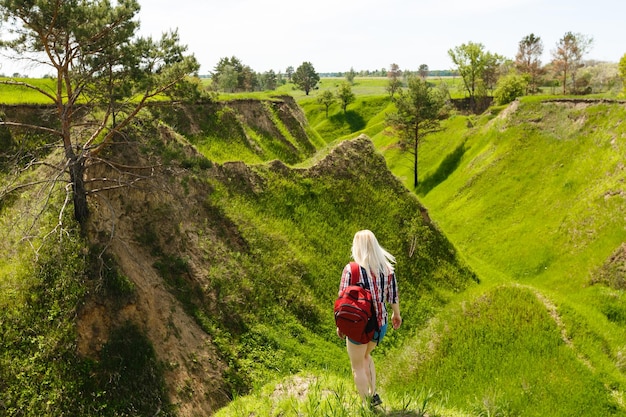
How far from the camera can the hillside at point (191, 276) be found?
12031mm

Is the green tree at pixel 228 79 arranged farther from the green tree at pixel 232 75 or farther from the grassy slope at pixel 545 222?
the grassy slope at pixel 545 222

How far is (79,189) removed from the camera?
14180 millimetres

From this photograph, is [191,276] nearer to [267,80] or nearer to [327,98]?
[327,98]

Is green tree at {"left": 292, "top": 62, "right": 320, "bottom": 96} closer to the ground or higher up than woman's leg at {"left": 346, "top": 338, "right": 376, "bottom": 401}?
higher up

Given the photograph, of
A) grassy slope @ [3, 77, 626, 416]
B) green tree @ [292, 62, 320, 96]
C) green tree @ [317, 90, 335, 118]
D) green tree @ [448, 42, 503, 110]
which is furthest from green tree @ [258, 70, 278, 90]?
grassy slope @ [3, 77, 626, 416]

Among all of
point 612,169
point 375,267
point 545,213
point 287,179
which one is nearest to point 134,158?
point 287,179

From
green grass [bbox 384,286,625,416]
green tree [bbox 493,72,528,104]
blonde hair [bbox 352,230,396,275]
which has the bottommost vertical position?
green grass [bbox 384,286,625,416]

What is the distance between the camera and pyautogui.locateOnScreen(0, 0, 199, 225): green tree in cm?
1200

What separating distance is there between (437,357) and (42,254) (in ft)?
51.9

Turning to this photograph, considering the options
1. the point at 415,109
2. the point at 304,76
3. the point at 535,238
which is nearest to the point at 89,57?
the point at 535,238

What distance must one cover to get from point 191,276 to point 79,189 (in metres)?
5.50

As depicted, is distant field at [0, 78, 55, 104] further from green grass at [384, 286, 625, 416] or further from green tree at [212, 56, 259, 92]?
green tree at [212, 56, 259, 92]

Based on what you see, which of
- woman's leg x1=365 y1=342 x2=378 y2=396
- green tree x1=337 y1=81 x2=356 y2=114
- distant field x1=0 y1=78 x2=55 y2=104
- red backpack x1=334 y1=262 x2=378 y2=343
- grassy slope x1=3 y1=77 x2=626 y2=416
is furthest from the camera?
green tree x1=337 y1=81 x2=356 y2=114

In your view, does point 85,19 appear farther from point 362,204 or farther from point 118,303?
point 362,204
